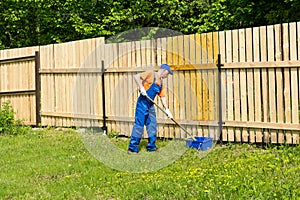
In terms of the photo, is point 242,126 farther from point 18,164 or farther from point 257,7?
point 257,7

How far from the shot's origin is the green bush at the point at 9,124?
11.3 m

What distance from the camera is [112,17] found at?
20.3 meters

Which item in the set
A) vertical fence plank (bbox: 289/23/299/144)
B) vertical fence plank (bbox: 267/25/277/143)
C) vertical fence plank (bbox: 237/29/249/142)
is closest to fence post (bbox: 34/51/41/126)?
vertical fence plank (bbox: 237/29/249/142)

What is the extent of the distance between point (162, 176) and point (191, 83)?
3169mm

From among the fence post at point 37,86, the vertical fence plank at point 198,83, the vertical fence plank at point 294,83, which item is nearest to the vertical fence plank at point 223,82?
the vertical fence plank at point 198,83

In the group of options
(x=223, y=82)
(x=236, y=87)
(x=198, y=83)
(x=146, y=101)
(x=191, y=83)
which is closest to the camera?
(x=146, y=101)

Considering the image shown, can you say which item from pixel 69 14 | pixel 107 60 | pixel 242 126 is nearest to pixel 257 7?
pixel 69 14

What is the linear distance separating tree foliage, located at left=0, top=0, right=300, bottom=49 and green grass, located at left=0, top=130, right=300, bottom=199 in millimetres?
11821

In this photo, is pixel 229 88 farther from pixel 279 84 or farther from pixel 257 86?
pixel 279 84

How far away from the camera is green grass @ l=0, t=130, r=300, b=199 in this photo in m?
5.27

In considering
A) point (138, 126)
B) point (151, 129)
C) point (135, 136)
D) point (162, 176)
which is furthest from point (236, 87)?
point (162, 176)

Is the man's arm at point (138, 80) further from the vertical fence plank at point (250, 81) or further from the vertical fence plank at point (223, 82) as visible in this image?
the vertical fence plank at point (250, 81)

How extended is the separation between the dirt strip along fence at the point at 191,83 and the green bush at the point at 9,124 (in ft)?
1.67

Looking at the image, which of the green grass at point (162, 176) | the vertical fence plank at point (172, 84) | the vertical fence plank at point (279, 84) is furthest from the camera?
the vertical fence plank at point (172, 84)
